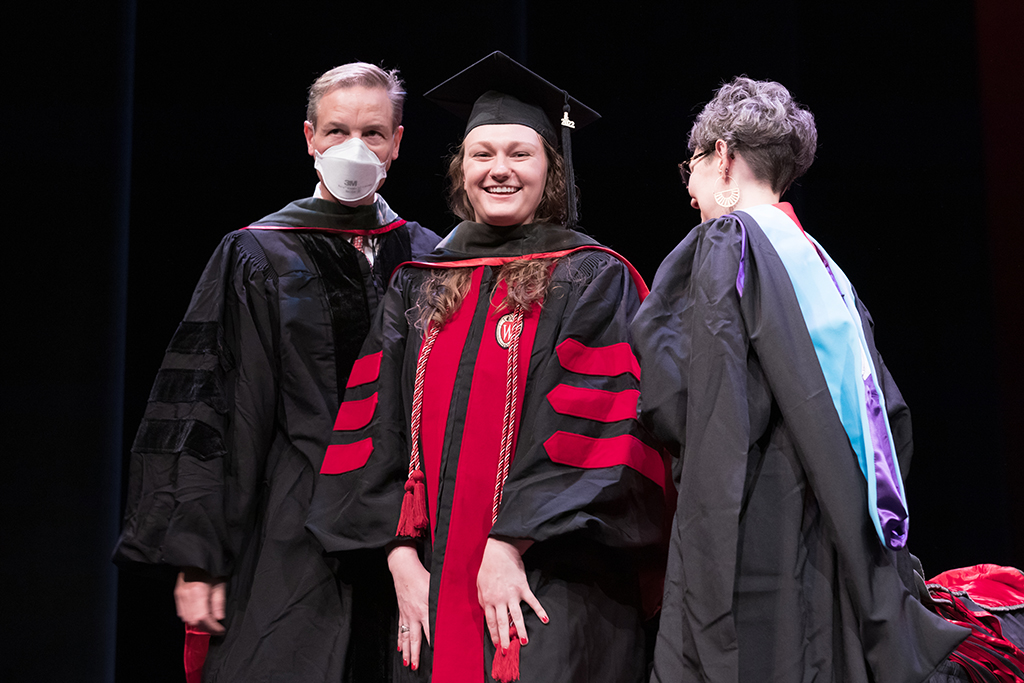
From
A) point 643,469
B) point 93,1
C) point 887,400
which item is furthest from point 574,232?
point 93,1

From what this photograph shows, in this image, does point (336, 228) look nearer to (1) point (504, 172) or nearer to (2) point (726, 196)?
(1) point (504, 172)

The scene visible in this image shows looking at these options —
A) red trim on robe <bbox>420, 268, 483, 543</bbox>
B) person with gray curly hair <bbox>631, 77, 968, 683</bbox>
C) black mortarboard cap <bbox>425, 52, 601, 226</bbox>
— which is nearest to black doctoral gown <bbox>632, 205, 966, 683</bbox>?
person with gray curly hair <bbox>631, 77, 968, 683</bbox>

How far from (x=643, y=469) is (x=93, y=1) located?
313cm

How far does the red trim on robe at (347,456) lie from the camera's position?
2.06 m

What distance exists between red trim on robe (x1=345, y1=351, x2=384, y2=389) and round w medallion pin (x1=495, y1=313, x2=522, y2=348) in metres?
0.34

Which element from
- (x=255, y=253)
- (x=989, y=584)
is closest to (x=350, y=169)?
(x=255, y=253)

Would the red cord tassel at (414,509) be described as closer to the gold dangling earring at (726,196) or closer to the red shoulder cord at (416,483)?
the red shoulder cord at (416,483)

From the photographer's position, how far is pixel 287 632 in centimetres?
214

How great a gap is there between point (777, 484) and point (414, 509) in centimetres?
83

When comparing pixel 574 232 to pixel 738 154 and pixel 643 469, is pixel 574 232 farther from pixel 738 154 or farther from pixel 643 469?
pixel 643 469

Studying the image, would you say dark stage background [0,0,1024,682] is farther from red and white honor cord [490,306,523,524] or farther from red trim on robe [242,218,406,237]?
red and white honor cord [490,306,523,524]

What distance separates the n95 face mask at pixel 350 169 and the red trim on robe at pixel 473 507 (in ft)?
2.36

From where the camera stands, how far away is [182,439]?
221 centimetres

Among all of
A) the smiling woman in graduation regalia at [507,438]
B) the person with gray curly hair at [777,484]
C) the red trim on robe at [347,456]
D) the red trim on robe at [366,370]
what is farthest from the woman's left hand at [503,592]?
the red trim on robe at [366,370]
